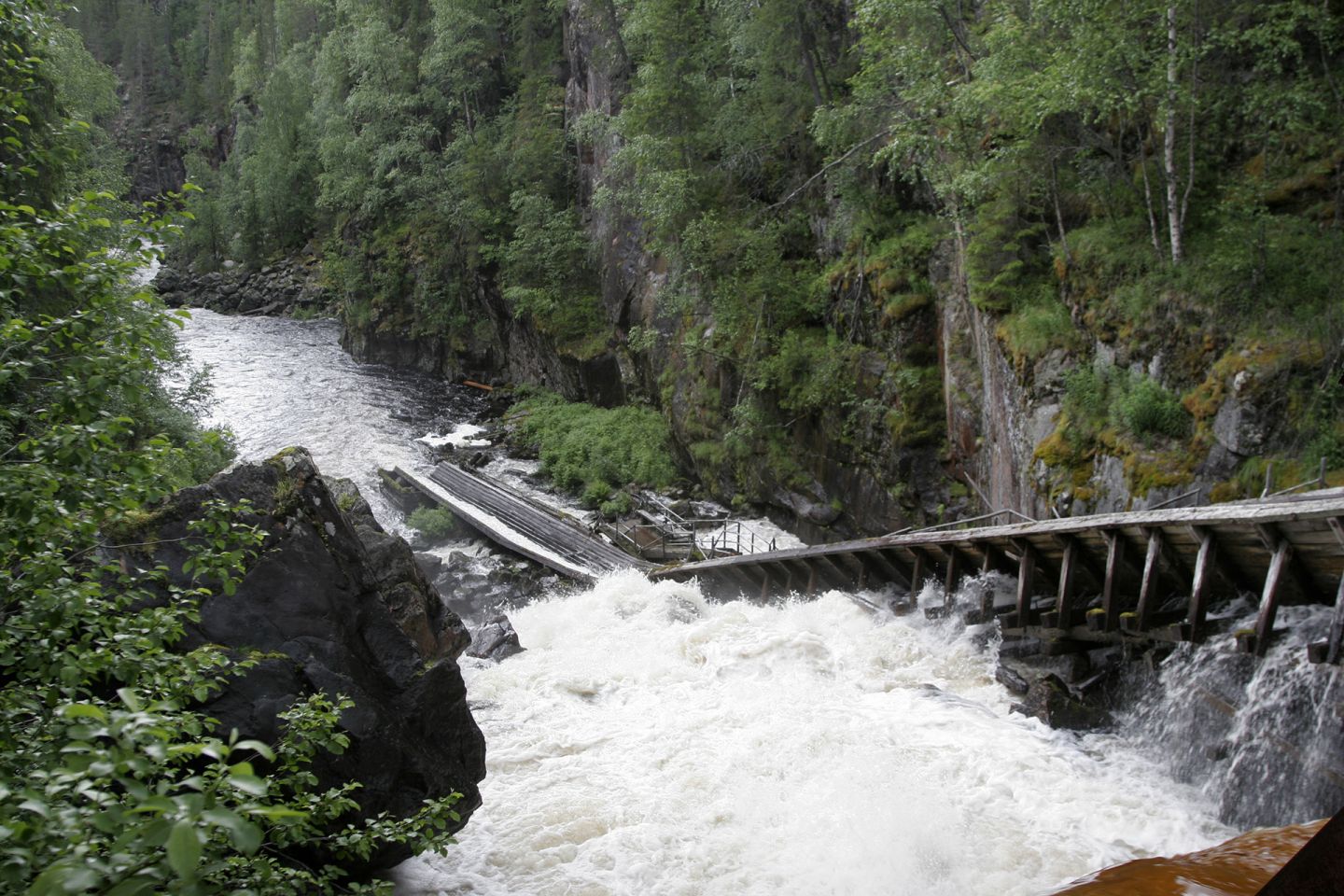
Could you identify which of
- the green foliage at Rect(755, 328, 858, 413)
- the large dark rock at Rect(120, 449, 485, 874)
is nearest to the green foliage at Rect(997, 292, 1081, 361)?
the green foliage at Rect(755, 328, 858, 413)

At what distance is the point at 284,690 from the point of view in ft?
23.5

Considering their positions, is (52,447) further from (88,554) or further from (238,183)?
(238,183)

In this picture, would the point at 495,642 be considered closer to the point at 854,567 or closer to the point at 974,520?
the point at 854,567

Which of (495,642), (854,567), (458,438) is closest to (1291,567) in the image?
(854,567)

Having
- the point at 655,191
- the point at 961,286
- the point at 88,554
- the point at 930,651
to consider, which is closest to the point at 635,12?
the point at 655,191

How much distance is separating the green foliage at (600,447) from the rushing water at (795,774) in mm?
10272

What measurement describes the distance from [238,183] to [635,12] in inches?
1719

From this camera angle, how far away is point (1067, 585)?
11234 mm

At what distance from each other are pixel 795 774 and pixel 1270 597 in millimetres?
5180

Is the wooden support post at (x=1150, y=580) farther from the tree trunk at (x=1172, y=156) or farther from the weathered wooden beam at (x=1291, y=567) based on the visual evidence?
the tree trunk at (x=1172, y=156)

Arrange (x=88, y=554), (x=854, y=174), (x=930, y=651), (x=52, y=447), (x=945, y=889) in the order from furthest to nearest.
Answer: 1. (x=854, y=174)
2. (x=930, y=651)
3. (x=945, y=889)
4. (x=88, y=554)
5. (x=52, y=447)

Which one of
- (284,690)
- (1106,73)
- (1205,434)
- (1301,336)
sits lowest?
(284,690)

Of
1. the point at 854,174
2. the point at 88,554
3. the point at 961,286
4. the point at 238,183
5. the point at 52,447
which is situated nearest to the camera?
the point at 52,447

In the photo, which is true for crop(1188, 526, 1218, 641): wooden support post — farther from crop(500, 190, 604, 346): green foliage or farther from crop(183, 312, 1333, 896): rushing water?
crop(500, 190, 604, 346): green foliage
